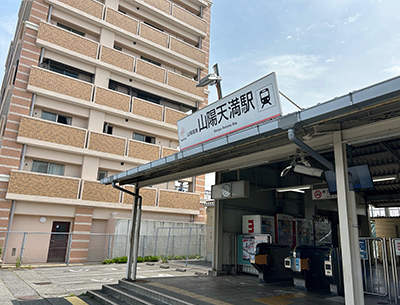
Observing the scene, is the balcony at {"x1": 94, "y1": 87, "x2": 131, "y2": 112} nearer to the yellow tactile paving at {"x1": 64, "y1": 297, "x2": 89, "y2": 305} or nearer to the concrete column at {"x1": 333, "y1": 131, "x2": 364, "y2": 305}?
the yellow tactile paving at {"x1": 64, "y1": 297, "x2": 89, "y2": 305}

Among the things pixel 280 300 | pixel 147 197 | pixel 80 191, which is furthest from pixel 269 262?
pixel 80 191

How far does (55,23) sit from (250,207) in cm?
1714

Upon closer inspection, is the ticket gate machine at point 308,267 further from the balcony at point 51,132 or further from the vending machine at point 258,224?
the balcony at point 51,132

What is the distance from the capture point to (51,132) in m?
17.4

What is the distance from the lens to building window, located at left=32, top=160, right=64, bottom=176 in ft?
57.0

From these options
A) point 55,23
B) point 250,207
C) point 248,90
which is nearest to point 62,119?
point 55,23

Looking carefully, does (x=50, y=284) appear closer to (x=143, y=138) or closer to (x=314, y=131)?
(x=314, y=131)

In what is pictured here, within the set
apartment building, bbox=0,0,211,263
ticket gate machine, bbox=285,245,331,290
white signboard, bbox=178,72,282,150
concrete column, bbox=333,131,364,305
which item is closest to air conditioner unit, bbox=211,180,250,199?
ticket gate machine, bbox=285,245,331,290

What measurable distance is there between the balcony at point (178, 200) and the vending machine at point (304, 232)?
9882mm

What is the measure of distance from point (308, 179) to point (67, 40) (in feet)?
53.8

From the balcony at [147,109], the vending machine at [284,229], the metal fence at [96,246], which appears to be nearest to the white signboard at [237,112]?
the vending machine at [284,229]

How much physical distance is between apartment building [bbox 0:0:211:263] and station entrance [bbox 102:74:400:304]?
9142mm

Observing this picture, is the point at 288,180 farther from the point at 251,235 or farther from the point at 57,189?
the point at 57,189

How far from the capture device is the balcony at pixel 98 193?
1802cm
